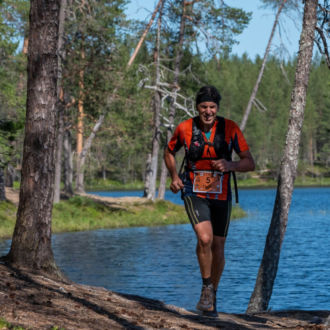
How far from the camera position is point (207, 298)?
307 inches

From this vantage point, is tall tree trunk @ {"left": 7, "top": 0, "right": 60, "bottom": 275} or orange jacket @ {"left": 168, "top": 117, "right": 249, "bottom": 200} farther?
tall tree trunk @ {"left": 7, "top": 0, "right": 60, "bottom": 275}

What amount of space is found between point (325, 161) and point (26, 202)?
121130mm

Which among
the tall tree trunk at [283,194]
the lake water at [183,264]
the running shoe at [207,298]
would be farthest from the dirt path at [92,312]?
the lake water at [183,264]

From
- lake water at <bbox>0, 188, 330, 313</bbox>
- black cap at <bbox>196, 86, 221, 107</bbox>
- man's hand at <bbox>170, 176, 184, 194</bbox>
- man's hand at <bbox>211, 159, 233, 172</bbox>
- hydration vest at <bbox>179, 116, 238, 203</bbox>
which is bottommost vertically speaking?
lake water at <bbox>0, 188, 330, 313</bbox>

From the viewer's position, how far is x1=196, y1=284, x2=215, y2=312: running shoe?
776cm

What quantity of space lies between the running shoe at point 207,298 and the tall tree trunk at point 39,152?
2.57 meters

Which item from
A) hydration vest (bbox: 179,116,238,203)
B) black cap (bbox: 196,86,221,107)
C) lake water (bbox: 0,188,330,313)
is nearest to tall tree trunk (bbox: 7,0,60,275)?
hydration vest (bbox: 179,116,238,203)

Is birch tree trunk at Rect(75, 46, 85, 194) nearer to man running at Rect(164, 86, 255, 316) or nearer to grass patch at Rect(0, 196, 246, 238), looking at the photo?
grass patch at Rect(0, 196, 246, 238)

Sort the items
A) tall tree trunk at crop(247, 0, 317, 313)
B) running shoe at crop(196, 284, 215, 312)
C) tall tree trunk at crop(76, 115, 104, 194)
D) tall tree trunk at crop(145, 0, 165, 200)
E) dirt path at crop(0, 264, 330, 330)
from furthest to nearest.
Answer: tall tree trunk at crop(145, 0, 165, 200), tall tree trunk at crop(76, 115, 104, 194), tall tree trunk at crop(247, 0, 317, 313), running shoe at crop(196, 284, 215, 312), dirt path at crop(0, 264, 330, 330)

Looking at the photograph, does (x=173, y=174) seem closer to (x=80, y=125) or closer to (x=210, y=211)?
(x=210, y=211)

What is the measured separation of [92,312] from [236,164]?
2.19m

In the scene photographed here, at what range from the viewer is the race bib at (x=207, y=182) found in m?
7.54

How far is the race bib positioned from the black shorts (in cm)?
11

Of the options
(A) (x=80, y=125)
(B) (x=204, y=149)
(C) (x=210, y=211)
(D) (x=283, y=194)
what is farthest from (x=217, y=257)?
(A) (x=80, y=125)
